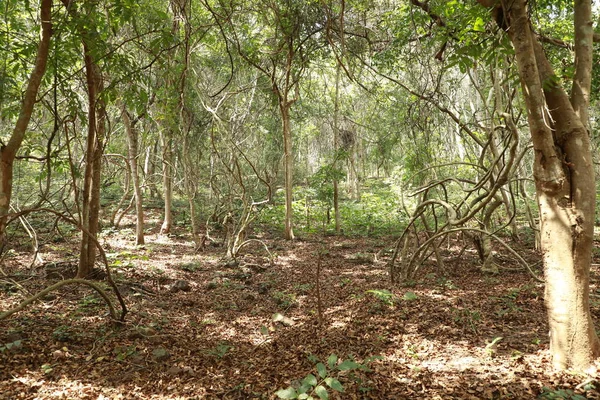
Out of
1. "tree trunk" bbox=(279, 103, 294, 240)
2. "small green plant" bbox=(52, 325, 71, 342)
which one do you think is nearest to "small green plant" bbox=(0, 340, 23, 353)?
"small green plant" bbox=(52, 325, 71, 342)

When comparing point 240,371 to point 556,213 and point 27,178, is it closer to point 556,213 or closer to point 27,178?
point 556,213

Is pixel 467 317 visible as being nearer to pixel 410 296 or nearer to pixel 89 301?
pixel 410 296

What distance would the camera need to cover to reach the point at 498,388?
2766 mm

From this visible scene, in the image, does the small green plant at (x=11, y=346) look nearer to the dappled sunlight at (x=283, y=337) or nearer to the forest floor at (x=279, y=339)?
the forest floor at (x=279, y=339)

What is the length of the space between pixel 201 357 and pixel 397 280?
381cm

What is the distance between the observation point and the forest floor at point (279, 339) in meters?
2.90

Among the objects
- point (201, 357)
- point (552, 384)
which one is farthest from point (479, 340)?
point (201, 357)

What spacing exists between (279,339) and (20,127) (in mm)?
3437

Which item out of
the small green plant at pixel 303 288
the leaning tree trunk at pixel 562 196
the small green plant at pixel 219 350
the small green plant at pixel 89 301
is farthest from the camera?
the small green plant at pixel 303 288

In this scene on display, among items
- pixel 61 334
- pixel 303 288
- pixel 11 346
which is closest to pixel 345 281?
pixel 303 288

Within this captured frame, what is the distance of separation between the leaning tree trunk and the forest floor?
0.33 m

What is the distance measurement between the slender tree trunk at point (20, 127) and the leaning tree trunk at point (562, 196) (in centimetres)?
426

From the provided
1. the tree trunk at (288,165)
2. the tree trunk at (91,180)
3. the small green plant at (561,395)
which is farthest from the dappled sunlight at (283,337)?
the tree trunk at (288,165)

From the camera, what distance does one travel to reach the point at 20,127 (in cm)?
356
